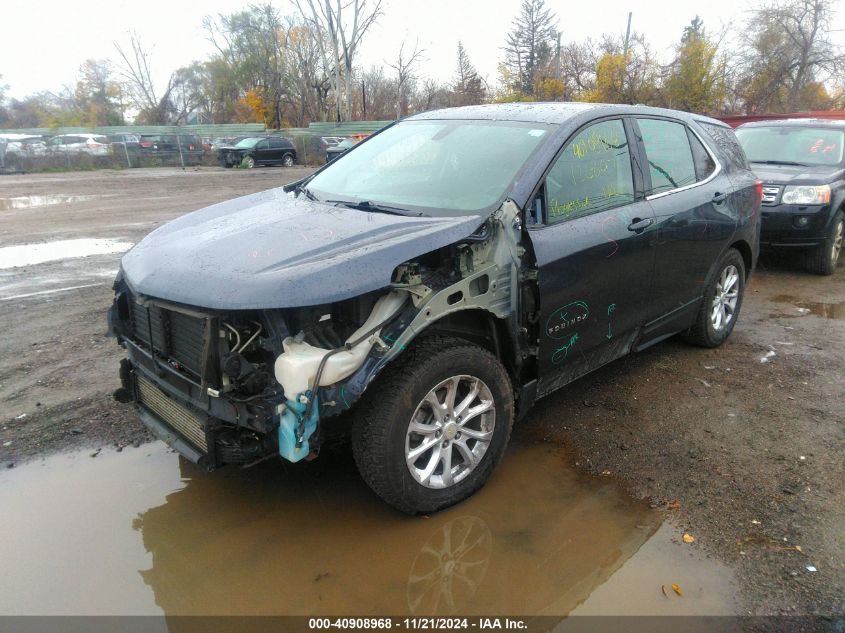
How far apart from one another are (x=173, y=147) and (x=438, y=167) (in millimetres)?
29593

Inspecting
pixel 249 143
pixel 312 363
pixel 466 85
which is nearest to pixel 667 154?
pixel 312 363

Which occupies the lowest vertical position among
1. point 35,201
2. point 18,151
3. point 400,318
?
point 35,201

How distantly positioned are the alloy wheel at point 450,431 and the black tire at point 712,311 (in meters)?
2.49

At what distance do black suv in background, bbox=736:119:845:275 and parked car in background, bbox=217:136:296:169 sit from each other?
23397mm

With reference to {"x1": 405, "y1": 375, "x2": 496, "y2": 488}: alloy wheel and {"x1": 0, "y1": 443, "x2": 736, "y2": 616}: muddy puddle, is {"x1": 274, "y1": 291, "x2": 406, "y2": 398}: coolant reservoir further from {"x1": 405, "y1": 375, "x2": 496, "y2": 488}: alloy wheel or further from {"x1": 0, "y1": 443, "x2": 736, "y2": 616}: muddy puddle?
{"x1": 0, "y1": 443, "x2": 736, "y2": 616}: muddy puddle

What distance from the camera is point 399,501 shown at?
2842 millimetres

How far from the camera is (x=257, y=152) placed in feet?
92.2

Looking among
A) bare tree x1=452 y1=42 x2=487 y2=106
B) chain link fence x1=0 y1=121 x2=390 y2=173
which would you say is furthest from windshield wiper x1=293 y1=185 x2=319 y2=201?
bare tree x1=452 y1=42 x2=487 y2=106

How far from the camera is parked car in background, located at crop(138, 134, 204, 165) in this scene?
29.4 m

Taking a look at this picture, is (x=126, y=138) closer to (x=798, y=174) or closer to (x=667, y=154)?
(x=798, y=174)

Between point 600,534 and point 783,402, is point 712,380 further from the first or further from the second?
point 600,534

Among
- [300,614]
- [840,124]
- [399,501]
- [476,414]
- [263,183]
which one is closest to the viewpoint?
[300,614]

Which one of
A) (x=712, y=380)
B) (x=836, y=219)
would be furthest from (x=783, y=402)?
(x=836, y=219)

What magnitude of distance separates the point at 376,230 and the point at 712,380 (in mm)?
2934
